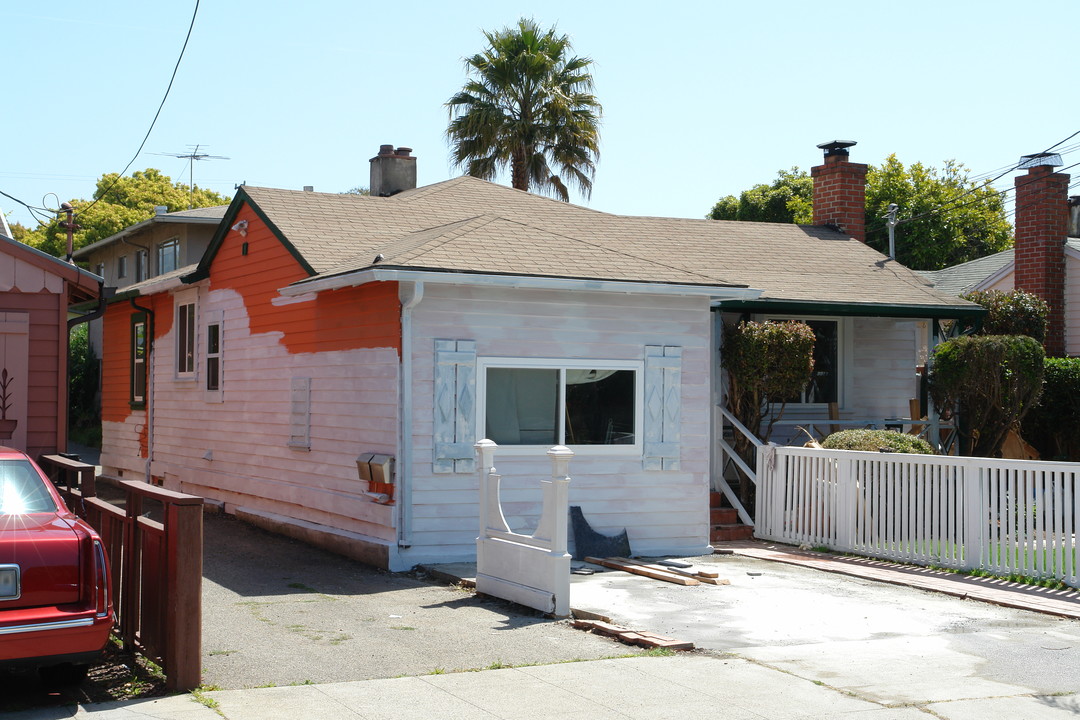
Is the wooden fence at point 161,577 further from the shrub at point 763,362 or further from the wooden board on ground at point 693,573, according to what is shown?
the shrub at point 763,362

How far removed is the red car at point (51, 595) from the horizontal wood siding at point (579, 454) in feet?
17.8

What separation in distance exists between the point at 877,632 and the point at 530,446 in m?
4.66

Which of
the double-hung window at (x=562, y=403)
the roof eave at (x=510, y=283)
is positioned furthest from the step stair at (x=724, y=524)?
the roof eave at (x=510, y=283)

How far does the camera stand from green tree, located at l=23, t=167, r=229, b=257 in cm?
5100

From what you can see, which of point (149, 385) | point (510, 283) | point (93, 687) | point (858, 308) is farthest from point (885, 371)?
point (93, 687)

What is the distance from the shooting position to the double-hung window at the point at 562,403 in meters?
12.1

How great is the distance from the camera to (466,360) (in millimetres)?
11805

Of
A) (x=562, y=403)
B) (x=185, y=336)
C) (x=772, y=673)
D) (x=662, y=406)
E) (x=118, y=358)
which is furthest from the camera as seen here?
(x=118, y=358)

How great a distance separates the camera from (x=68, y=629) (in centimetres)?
607

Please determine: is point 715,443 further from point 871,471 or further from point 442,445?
point 442,445

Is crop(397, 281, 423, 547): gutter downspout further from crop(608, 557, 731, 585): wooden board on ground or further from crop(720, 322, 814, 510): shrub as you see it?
crop(720, 322, 814, 510): shrub

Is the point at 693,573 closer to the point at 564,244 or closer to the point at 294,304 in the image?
the point at 564,244

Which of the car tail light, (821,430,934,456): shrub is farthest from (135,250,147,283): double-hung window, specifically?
the car tail light

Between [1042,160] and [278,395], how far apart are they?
53.3 ft
